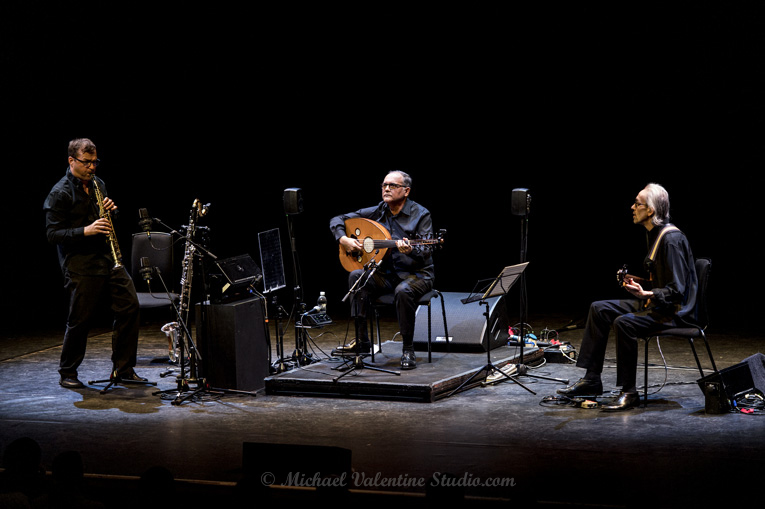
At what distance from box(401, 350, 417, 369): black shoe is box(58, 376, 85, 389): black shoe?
87.0 inches

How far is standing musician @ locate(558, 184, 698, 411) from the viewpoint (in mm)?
4945

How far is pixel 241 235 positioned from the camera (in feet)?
30.4

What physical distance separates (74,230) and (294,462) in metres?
3.21

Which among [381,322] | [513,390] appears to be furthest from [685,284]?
[381,322]

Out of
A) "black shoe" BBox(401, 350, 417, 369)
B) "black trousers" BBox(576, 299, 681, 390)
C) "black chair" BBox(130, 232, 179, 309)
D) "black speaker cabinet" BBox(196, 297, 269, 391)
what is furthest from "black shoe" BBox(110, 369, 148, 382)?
"black trousers" BBox(576, 299, 681, 390)

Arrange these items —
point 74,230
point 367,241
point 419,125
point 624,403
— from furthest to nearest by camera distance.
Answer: point 419,125
point 367,241
point 74,230
point 624,403

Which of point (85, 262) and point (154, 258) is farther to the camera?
point (154, 258)

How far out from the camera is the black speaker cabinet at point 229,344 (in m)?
5.46

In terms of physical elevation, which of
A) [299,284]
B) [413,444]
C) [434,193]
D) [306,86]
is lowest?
[413,444]

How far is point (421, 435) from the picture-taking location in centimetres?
446

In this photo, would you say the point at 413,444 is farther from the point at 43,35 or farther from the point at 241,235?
the point at 43,35

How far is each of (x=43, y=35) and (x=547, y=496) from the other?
6923 millimetres

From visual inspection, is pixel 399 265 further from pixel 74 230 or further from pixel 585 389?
pixel 74 230

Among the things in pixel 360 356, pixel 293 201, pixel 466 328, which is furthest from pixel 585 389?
pixel 293 201
